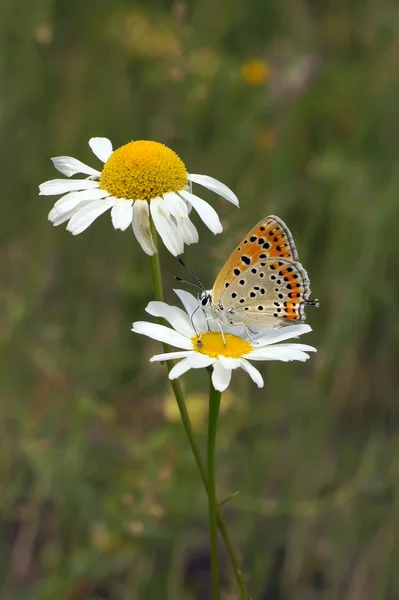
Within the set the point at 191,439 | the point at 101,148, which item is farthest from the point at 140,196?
the point at 191,439

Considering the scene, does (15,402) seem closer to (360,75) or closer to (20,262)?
(20,262)

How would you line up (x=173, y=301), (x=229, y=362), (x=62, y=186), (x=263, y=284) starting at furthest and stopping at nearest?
(x=173, y=301)
(x=263, y=284)
(x=62, y=186)
(x=229, y=362)

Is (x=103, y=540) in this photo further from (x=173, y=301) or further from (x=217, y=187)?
(x=217, y=187)

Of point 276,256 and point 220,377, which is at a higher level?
point 276,256

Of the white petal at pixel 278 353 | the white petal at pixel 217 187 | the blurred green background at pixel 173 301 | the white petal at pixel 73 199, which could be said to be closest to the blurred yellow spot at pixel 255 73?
the blurred green background at pixel 173 301

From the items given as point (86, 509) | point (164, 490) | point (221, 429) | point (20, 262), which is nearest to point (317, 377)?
point (221, 429)

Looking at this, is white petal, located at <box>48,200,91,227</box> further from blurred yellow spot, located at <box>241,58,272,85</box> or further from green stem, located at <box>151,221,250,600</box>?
blurred yellow spot, located at <box>241,58,272,85</box>
